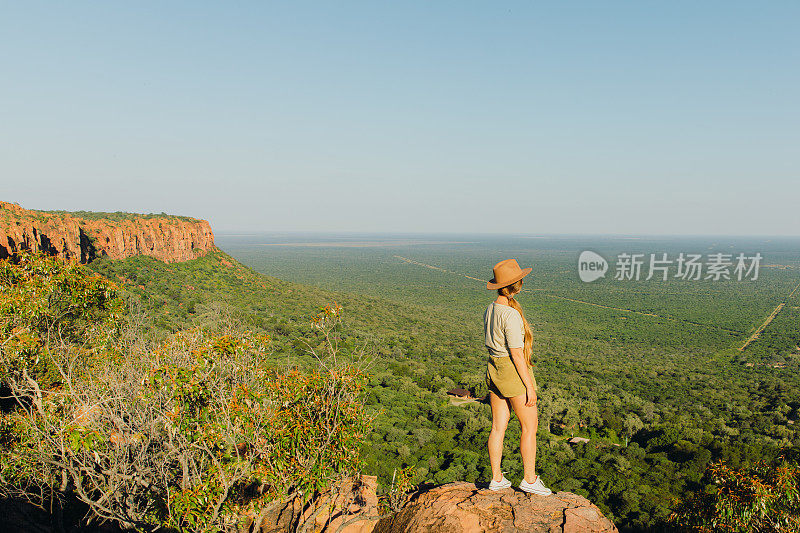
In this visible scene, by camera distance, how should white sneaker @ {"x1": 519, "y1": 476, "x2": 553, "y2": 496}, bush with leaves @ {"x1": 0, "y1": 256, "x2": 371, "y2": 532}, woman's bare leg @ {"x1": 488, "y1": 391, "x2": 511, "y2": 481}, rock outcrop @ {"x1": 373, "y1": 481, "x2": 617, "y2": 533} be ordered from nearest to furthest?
rock outcrop @ {"x1": 373, "y1": 481, "x2": 617, "y2": 533} < woman's bare leg @ {"x1": 488, "y1": 391, "x2": 511, "y2": 481} < white sneaker @ {"x1": 519, "y1": 476, "x2": 553, "y2": 496} < bush with leaves @ {"x1": 0, "y1": 256, "x2": 371, "y2": 532}

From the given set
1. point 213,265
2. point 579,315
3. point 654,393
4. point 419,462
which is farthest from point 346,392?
point 579,315

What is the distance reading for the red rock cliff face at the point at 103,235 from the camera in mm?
21062

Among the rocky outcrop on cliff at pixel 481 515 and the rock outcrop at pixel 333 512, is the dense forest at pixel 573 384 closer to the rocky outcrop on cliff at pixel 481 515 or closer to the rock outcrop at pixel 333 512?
the rocky outcrop on cliff at pixel 481 515

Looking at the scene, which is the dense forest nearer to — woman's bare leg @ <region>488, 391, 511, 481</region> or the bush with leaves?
the bush with leaves

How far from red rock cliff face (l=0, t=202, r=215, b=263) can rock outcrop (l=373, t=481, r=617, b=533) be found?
20289 millimetres

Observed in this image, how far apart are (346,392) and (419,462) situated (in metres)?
12.1

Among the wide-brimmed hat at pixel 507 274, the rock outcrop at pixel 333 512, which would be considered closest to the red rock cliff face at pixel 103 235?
the rock outcrop at pixel 333 512

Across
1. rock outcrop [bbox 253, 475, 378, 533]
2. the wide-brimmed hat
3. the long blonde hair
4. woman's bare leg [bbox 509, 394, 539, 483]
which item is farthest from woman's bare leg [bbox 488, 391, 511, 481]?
rock outcrop [bbox 253, 475, 378, 533]

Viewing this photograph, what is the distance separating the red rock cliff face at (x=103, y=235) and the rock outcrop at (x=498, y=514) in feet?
66.6

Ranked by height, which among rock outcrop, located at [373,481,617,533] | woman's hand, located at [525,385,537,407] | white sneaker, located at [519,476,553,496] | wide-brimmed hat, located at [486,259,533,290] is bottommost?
rock outcrop, located at [373,481,617,533]

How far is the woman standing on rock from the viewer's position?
3.90 metres

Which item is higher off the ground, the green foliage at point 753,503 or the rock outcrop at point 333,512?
the green foliage at point 753,503

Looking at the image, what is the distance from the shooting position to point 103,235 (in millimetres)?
32062

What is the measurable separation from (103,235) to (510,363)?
3707cm
